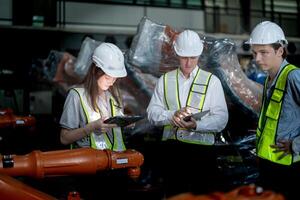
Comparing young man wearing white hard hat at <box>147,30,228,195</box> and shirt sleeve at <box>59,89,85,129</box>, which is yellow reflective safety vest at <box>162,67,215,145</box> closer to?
young man wearing white hard hat at <box>147,30,228,195</box>

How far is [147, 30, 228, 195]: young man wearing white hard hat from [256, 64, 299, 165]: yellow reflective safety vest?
0.29 m

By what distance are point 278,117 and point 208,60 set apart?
93 cm

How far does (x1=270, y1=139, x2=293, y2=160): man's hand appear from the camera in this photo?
7.06 feet

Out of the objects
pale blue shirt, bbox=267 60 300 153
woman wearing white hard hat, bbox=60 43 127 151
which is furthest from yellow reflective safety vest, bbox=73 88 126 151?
pale blue shirt, bbox=267 60 300 153

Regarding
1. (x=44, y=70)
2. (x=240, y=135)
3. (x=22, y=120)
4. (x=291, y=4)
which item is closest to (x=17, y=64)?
(x=44, y=70)

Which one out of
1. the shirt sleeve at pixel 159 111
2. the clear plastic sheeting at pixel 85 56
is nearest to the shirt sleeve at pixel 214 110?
the shirt sleeve at pixel 159 111

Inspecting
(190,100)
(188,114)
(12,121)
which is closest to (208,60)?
(190,100)

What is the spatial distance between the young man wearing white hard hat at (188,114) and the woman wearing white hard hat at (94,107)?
0.31 meters

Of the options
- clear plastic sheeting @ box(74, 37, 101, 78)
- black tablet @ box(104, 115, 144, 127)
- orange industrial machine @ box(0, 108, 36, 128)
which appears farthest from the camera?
clear plastic sheeting @ box(74, 37, 101, 78)

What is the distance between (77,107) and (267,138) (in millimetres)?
1069

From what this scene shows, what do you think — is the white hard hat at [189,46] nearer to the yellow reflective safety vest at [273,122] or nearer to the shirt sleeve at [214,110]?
the shirt sleeve at [214,110]

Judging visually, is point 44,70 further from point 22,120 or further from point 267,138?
point 267,138

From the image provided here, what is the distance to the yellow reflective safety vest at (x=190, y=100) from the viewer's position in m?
2.53

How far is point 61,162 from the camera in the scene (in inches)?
66.4
